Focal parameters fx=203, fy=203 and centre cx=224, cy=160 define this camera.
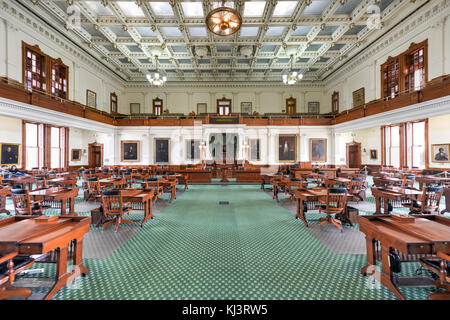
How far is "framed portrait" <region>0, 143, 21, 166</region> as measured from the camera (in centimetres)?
968

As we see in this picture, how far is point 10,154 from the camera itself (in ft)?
32.9

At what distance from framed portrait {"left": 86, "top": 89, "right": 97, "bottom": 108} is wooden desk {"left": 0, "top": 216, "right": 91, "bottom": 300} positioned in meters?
15.1

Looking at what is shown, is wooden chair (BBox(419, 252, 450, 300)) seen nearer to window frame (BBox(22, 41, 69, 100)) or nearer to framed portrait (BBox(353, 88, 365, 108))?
window frame (BBox(22, 41, 69, 100))

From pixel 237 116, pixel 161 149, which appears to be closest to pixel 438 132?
pixel 237 116

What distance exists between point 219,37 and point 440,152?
1332 cm

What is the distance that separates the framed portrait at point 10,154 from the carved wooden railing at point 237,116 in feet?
9.69

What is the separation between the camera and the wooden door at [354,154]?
50.5 feet

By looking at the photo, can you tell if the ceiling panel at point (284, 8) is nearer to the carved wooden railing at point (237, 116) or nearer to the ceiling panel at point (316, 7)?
the ceiling panel at point (316, 7)

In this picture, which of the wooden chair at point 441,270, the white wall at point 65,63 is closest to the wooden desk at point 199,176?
the white wall at point 65,63

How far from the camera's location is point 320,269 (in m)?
2.87

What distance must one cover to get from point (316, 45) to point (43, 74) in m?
16.8

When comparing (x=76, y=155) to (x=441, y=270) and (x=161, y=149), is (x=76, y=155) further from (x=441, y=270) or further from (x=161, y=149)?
(x=441, y=270)

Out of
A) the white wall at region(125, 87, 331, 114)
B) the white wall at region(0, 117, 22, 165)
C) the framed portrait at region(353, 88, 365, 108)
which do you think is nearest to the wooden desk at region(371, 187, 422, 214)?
the framed portrait at region(353, 88, 365, 108)

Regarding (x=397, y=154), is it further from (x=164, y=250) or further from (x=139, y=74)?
(x=139, y=74)
